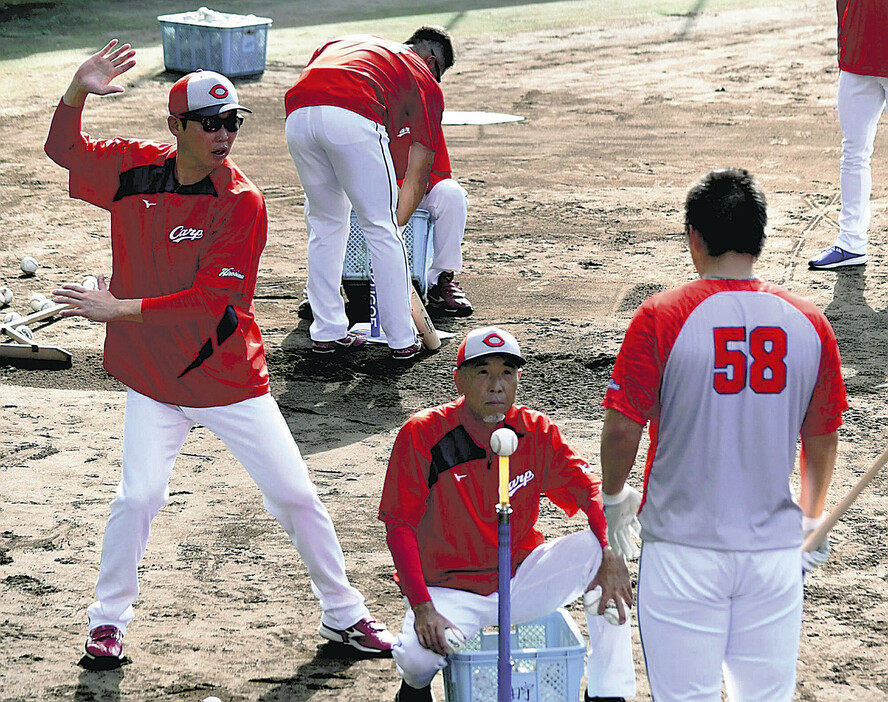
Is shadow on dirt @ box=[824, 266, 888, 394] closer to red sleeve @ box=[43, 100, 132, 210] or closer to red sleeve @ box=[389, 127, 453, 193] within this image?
red sleeve @ box=[389, 127, 453, 193]

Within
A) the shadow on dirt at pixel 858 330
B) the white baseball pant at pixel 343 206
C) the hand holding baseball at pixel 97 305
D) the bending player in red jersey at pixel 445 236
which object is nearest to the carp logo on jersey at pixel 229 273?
the hand holding baseball at pixel 97 305

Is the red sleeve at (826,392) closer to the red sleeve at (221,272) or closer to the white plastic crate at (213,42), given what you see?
the red sleeve at (221,272)

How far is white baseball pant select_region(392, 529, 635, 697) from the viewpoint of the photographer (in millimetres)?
3920

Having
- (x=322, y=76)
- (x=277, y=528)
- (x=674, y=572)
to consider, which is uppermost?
(x=322, y=76)

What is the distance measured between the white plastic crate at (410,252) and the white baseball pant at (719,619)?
489cm

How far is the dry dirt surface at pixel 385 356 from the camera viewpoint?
15.1ft

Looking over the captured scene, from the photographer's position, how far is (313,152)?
709 centimetres

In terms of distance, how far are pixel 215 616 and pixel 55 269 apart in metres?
5.28

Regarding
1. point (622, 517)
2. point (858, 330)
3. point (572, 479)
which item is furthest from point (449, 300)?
point (622, 517)

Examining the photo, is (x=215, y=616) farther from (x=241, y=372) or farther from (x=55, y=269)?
(x=55, y=269)

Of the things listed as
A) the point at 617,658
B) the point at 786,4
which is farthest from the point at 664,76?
the point at 617,658

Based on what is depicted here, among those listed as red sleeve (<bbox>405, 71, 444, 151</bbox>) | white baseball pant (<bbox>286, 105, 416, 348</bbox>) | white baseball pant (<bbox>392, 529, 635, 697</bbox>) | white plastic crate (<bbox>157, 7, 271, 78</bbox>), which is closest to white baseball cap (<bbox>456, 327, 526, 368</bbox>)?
white baseball pant (<bbox>392, 529, 635, 697</bbox>)

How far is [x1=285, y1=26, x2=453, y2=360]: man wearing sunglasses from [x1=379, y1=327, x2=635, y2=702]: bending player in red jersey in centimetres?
326

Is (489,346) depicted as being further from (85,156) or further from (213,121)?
(85,156)
